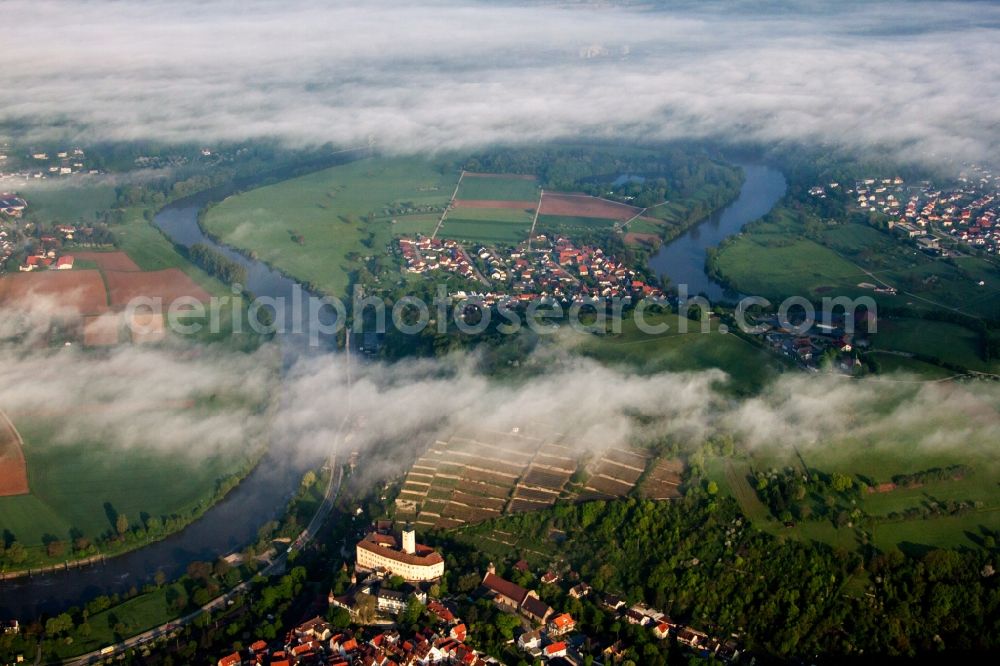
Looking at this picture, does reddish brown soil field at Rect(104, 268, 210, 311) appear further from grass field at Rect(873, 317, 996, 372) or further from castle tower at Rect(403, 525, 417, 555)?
grass field at Rect(873, 317, 996, 372)

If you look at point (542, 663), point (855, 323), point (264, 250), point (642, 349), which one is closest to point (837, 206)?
point (855, 323)

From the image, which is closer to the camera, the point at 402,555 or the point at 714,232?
the point at 402,555

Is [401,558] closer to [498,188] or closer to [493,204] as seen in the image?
[493,204]

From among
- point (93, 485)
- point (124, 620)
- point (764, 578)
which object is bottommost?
point (124, 620)

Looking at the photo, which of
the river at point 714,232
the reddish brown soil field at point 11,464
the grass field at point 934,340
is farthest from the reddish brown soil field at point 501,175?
the reddish brown soil field at point 11,464

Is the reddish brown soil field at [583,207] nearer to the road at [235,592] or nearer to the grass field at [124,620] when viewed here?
the road at [235,592]

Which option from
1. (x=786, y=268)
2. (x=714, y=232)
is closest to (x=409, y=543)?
(x=786, y=268)

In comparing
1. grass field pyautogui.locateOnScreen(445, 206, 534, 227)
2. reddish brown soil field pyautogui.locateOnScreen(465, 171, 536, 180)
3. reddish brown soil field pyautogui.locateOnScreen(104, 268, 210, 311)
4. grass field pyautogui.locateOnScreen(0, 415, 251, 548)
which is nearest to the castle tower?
grass field pyautogui.locateOnScreen(0, 415, 251, 548)
